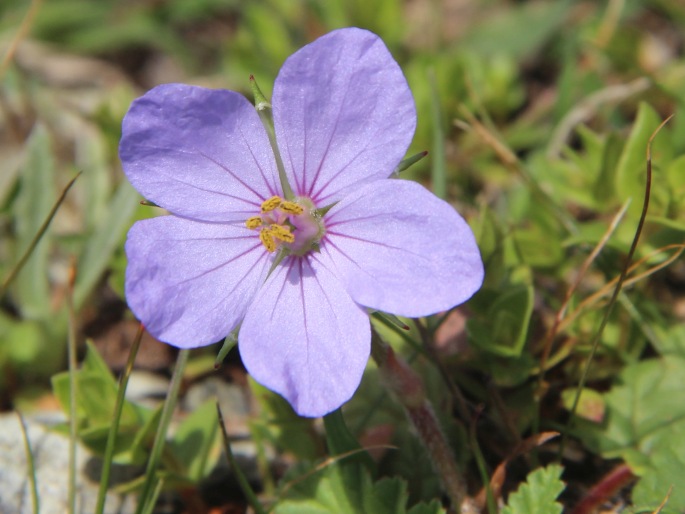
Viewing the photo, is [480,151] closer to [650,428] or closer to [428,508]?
[650,428]

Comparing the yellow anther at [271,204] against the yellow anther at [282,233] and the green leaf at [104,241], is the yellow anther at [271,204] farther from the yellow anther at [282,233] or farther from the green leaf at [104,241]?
the green leaf at [104,241]

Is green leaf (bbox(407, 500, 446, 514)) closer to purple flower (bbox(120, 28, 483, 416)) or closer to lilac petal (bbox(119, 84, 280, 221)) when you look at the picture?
purple flower (bbox(120, 28, 483, 416))

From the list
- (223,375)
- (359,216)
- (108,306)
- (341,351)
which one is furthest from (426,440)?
(108,306)

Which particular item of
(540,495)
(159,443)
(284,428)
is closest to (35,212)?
(159,443)

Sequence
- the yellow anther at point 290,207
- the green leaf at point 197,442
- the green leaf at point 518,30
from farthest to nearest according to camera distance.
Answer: the green leaf at point 518,30 → the green leaf at point 197,442 → the yellow anther at point 290,207

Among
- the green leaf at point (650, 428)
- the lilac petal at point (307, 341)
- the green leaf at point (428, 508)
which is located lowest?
the green leaf at point (650, 428)

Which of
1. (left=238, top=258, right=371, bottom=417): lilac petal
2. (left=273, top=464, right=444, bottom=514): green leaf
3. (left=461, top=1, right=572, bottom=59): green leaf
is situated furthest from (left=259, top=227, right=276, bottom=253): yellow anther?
(left=461, top=1, right=572, bottom=59): green leaf

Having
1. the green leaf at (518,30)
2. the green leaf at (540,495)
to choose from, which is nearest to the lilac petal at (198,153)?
the green leaf at (540,495)
